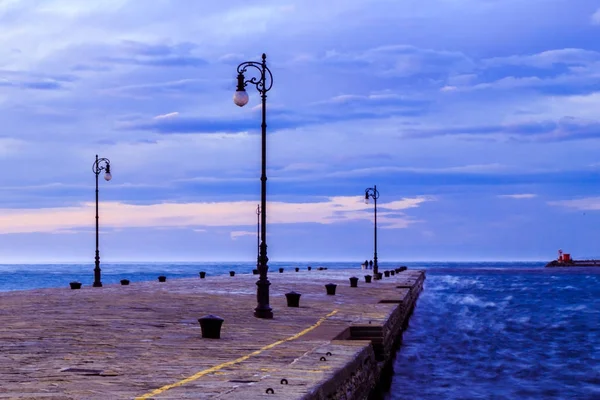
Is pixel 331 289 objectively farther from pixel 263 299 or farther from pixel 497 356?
pixel 263 299

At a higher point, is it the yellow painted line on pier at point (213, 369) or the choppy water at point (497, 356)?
the yellow painted line on pier at point (213, 369)

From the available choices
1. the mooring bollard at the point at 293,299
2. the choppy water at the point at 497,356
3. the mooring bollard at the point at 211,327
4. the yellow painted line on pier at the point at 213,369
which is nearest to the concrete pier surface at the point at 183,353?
the yellow painted line on pier at the point at 213,369

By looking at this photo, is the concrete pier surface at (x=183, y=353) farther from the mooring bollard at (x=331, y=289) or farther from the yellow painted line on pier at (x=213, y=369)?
the mooring bollard at (x=331, y=289)

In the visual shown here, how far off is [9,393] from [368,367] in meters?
7.65

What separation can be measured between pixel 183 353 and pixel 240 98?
30.0 feet

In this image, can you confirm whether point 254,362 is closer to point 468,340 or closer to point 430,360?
point 430,360

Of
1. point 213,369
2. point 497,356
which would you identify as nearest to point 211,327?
point 213,369

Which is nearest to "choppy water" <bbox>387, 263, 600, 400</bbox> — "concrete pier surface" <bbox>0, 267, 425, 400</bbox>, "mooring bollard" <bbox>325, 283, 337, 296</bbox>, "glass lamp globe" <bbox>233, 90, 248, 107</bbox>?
"concrete pier surface" <bbox>0, 267, 425, 400</bbox>

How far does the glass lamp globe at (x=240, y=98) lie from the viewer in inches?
839

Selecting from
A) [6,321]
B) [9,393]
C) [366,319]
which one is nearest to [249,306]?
[366,319]

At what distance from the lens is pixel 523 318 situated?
1836 inches

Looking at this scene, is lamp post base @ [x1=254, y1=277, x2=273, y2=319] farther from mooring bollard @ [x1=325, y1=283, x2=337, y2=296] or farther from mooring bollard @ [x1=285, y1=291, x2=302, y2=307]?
mooring bollard @ [x1=325, y1=283, x2=337, y2=296]

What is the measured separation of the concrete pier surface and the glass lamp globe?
226 inches

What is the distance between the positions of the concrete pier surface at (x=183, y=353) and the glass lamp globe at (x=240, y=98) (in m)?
5.74
